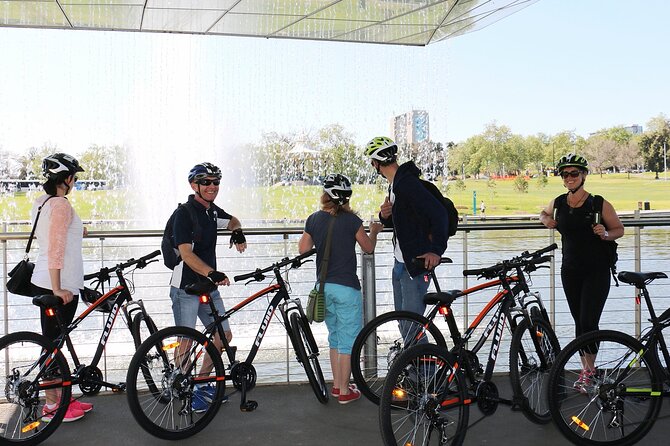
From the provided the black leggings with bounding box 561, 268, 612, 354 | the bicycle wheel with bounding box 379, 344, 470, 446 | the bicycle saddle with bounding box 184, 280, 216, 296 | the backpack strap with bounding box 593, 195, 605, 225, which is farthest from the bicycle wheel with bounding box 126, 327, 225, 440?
the backpack strap with bounding box 593, 195, 605, 225

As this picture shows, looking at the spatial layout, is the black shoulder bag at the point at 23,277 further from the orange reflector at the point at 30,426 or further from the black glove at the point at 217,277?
the black glove at the point at 217,277

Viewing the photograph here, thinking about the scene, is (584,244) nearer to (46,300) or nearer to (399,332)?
(399,332)

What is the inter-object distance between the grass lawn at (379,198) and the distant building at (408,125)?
9.46 feet

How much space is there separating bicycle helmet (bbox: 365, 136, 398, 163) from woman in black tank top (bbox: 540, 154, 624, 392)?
110 centimetres

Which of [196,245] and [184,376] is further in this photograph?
[196,245]

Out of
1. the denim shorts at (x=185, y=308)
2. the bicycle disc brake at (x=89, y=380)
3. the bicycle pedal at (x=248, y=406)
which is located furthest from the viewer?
the denim shorts at (x=185, y=308)

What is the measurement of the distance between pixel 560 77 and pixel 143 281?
40514mm

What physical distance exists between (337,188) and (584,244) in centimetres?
165

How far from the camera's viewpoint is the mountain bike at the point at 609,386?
4.64 metres

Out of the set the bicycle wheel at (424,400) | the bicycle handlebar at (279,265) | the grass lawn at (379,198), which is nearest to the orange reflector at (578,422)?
the bicycle wheel at (424,400)

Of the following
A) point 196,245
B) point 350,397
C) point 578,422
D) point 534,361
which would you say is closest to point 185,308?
point 196,245

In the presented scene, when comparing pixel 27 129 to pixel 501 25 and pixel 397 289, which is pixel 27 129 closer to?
Result: pixel 501 25

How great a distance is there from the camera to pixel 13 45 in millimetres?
45375

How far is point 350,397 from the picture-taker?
5.64 meters
